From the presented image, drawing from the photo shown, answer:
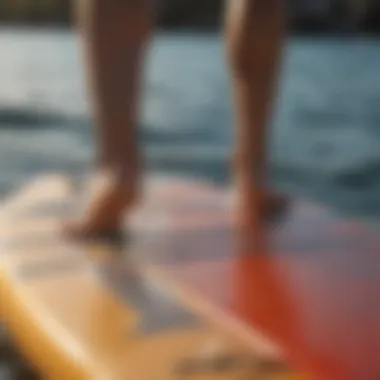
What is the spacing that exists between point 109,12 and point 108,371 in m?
0.39

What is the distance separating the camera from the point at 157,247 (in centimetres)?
103

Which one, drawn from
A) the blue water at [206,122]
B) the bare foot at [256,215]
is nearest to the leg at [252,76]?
the bare foot at [256,215]

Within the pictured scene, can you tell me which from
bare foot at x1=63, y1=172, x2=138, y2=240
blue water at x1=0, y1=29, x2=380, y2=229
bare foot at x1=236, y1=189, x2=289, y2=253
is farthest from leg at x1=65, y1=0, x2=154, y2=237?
blue water at x1=0, y1=29, x2=380, y2=229

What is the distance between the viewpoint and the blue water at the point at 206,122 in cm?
230

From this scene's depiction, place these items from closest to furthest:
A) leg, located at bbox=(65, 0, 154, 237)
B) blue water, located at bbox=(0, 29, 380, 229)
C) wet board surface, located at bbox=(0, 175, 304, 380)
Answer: wet board surface, located at bbox=(0, 175, 304, 380) < leg, located at bbox=(65, 0, 154, 237) < blue water, located at bbox=(0, 29, 380, 229)

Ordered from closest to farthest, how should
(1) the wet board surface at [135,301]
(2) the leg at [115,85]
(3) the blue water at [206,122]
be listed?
(1) the wet board surface at [135,301] < (2) the leg at [115,85] < (3) the blue water at [206,122]

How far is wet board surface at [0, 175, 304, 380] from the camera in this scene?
29.1 inches

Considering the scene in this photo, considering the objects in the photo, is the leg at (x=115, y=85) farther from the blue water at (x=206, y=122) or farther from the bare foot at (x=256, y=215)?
the blue water at (x=206, y=122)

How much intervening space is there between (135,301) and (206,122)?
2.17 meters

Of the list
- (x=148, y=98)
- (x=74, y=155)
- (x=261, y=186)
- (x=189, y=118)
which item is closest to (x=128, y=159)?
(x=261, y=186)

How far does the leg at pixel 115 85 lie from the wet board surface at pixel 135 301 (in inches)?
2.3

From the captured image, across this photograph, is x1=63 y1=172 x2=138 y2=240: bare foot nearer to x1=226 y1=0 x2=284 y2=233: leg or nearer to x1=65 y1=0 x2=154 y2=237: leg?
x1=65 y1=0 x2=154 y2=237: leg

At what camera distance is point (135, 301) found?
2.84 feet

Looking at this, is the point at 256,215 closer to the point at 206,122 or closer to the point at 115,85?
the point at 115,85
